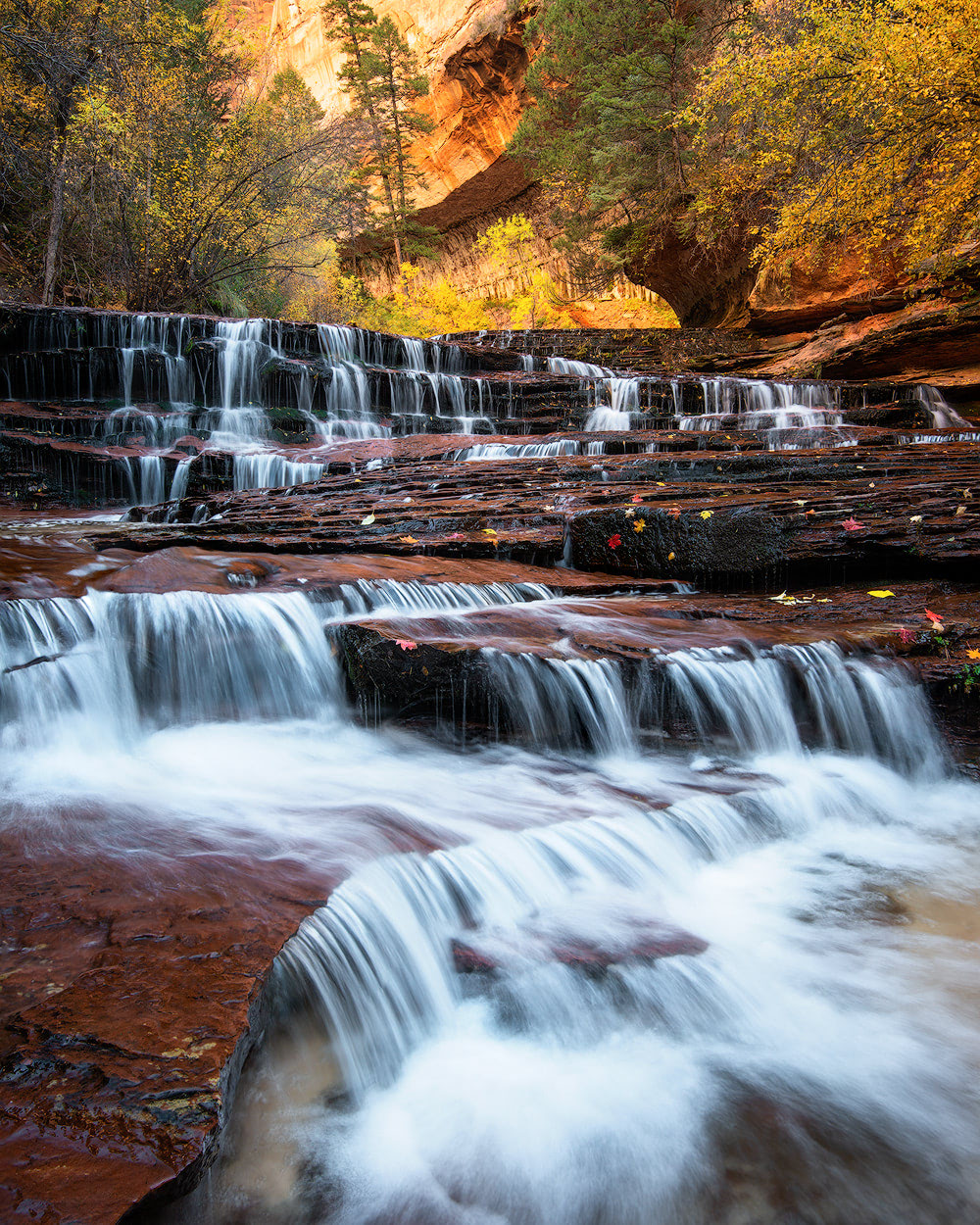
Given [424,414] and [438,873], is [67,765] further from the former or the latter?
[424,414]

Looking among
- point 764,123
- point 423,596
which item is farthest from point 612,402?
point 423,596

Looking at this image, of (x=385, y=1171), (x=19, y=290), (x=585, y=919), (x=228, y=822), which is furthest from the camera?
(x=19, y=290)

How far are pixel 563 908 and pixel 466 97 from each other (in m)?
38.9

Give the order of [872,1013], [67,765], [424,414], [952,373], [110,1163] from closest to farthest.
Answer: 1. [110,1163]
2. [872,1013]
3. [67,765]
4. [952,373]
5. [424,414]

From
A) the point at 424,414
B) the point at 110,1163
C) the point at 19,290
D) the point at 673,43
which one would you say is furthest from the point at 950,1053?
the point at 673,43

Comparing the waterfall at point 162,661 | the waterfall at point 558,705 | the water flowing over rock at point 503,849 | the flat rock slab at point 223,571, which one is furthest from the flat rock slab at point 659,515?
the waterfall at point 558,705

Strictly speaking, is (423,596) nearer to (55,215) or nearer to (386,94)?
(55,215)

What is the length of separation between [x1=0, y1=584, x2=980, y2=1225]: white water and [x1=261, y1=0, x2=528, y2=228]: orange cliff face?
111 feet

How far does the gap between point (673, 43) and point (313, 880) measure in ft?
78.2

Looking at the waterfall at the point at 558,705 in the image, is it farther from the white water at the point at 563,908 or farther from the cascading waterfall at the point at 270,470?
the cascading waterfall at the point at 270,470

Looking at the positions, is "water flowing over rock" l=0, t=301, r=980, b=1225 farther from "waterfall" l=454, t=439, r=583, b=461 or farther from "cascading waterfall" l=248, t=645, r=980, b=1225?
"waterfall" l=454, t=439, r=583, b=461

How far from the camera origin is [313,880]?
8.61 feet

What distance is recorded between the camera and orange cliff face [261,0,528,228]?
99.9ft

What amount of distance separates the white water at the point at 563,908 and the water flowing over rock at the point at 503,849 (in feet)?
0.05
